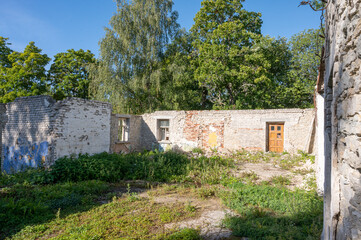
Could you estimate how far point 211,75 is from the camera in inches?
690

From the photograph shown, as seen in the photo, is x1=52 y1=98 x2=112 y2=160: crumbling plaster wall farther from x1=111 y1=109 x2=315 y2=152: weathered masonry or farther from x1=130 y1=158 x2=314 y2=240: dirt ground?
x1=130 y1=158 x2=314 y2=240: dirt ground

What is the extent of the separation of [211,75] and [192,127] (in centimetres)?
522

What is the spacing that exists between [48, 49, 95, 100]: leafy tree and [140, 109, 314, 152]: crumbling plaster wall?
10.5 meters

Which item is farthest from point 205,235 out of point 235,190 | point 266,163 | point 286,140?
point 286,140

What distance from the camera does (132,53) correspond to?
1894 centimetres

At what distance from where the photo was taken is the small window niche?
15.2m

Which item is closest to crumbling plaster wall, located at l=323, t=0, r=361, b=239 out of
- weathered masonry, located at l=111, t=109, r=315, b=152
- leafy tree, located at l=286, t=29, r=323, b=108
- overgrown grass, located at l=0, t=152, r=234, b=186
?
overgrown grass, located at l=0, t=152, r=234, b=186

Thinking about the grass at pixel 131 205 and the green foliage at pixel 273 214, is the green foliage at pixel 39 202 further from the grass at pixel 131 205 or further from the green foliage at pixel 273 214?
the green foliage at pixel 273 214

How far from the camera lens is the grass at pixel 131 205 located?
4.21 m

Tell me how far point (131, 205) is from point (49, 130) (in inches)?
204

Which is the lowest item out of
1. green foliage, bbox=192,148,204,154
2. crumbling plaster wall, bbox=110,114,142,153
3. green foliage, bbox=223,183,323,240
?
green foliage, bbox=223,183,323,240

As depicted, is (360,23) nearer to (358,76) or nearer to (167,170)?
(358,76)

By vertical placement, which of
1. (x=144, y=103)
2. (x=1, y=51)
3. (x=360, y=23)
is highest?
(x=1, y=51)

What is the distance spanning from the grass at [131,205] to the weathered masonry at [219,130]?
15.5 ft
